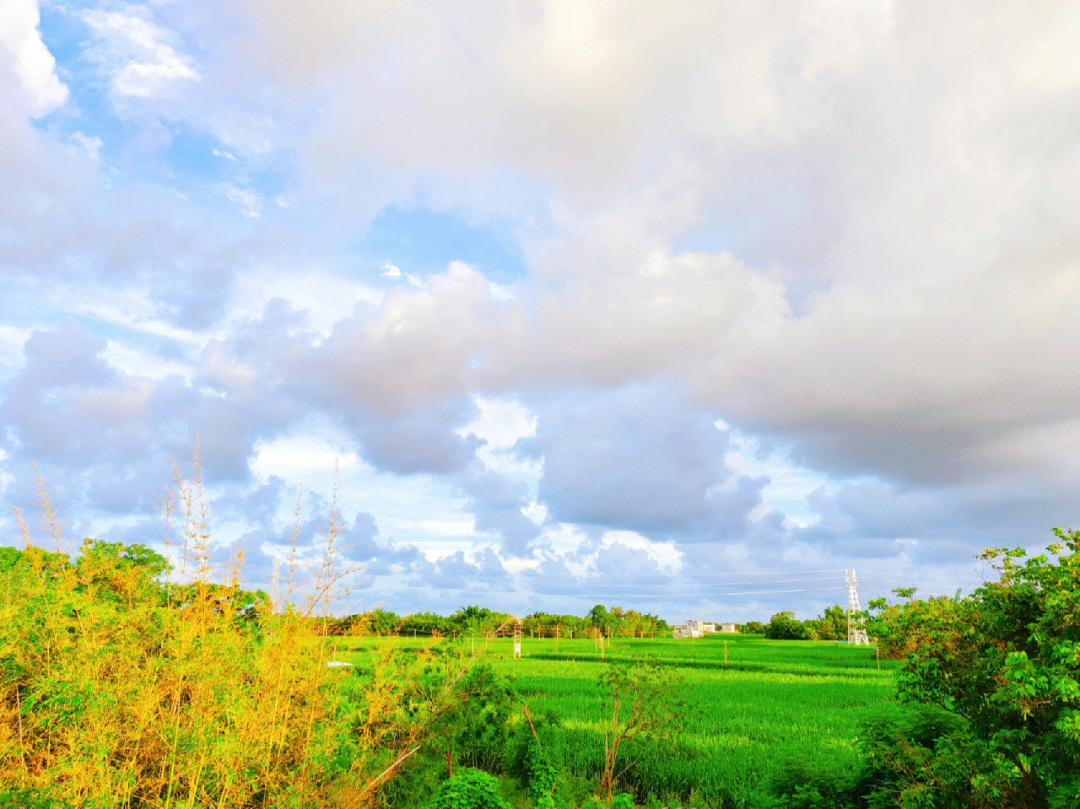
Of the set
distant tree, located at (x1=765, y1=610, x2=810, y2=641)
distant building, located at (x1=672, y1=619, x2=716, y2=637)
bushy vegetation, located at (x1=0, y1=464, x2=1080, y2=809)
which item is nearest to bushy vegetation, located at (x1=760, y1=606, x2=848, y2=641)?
distant tree, located at (x1=765, y1=610, x2=810, y2=641)

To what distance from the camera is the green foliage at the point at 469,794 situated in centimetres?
729

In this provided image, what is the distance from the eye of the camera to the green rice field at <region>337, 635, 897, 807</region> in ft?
34.6

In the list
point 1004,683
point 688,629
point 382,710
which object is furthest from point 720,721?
point 688,629

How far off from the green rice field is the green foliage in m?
1.72

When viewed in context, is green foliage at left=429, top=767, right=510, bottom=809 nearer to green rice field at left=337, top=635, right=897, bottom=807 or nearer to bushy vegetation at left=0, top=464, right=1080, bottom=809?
bushy vegetation at left=0, top=464, right=1080, bottom=809

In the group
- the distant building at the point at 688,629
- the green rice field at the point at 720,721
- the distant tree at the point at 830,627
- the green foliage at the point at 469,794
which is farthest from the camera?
the distant building at the point at 688,629

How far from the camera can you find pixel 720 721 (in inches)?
631

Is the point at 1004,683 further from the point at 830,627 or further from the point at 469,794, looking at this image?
the point at 830,627

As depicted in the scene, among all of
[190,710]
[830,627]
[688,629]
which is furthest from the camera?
[688,629]

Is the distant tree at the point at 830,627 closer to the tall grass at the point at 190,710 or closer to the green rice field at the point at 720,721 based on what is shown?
the green rice field at the point at 720,721

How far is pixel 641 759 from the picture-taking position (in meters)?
12.1

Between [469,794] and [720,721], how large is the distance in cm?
1034

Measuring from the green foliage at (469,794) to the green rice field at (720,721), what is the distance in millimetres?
1721

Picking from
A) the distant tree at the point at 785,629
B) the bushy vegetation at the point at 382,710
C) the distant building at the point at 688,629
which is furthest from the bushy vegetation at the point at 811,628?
the bushy vegetation at the point at 382,710
